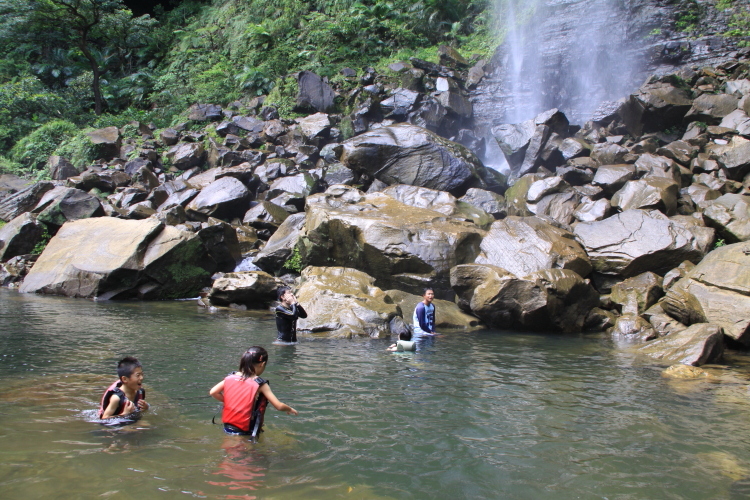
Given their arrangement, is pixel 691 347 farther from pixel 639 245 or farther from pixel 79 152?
pixel 79 152

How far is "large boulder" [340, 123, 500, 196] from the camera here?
18.2 m

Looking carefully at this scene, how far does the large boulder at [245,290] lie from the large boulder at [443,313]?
3.47 m

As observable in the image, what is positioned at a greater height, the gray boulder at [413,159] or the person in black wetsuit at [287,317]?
the gray boulder at [413,159]

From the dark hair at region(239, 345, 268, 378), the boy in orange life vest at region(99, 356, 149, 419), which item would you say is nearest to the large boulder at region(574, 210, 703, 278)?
the dark hair at region(239, 345, 268, 378)

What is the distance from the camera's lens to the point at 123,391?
16.5 feet

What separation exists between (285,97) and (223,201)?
14.0 metres

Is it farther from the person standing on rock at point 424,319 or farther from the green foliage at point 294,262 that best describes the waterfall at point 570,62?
the person standing on rock at point 424,319

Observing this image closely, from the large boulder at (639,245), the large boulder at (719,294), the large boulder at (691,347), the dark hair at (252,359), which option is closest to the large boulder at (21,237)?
the dark hair at (252,359)

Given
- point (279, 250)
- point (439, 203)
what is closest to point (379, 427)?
point (279, 250)

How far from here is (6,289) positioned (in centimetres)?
1593

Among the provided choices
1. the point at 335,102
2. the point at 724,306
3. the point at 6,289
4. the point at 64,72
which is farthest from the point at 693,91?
the point at 64,72

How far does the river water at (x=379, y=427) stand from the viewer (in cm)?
399

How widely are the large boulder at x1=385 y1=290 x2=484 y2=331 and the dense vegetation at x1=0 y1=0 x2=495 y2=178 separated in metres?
23.7

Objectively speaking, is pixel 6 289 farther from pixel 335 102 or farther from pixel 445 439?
pixel 335 102
